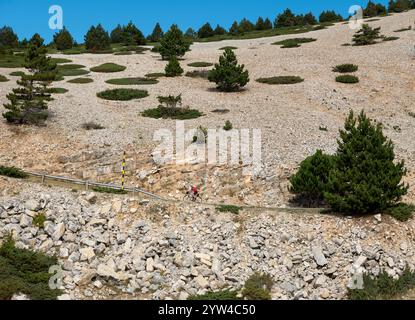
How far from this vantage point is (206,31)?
126438mm

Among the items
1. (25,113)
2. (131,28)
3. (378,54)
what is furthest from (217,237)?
(131,28)

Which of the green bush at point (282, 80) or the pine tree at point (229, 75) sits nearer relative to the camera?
the pine tree at point (229, 75)

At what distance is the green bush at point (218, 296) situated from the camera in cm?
1577

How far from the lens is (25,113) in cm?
3519

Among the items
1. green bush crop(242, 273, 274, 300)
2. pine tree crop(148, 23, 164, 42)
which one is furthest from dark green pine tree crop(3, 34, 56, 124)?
pine tree crop(148, 23, 164, 42)

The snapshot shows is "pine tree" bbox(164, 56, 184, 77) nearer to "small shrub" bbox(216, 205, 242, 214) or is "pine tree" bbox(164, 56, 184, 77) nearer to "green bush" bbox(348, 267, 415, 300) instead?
"small shrub" bbox(216, 205, 242, 214)

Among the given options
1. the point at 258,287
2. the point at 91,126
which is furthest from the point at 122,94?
the point at 258,287

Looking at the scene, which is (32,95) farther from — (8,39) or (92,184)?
(8,39)

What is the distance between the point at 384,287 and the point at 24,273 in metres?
13.7

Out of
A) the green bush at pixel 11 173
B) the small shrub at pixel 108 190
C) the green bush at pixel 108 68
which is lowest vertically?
the small shrub at pixel 108 190

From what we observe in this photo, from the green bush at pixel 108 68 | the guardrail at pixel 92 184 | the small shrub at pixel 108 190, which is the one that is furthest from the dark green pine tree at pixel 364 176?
the green bush at pixel 108 68

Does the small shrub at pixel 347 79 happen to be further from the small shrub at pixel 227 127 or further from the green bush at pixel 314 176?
the green bush at pixel 314 176

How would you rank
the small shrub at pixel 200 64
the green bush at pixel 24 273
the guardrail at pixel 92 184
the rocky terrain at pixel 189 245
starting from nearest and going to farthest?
1. the green bush at pixel 24 273
2. the rocky terrain at pixel 189 245
3. the guardrail at pixel 92 184
4. the small shrub at pixel 200 64

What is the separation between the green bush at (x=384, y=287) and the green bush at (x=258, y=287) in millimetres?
3062
